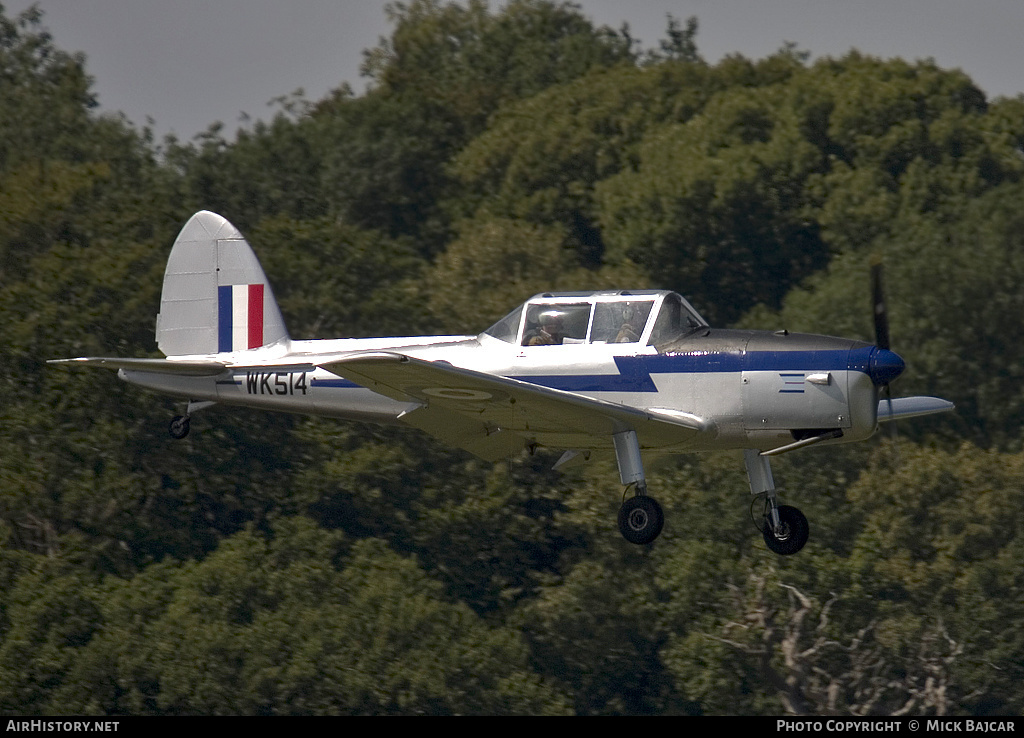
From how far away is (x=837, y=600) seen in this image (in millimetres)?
Result: 27234

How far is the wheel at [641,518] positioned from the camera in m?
14.5

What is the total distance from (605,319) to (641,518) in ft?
5.44

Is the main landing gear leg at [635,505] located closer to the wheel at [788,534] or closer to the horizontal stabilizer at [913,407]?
the wheel at [788,534]

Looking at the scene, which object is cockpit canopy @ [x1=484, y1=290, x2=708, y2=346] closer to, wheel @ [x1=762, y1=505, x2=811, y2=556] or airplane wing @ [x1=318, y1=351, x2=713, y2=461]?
airplane wing @ [x1=318, y1=351, x2=713, y2=461]

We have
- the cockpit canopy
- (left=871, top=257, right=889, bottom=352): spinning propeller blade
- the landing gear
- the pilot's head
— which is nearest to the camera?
(left=871, top=257, right=889, bottom=352): spinning propeller blade

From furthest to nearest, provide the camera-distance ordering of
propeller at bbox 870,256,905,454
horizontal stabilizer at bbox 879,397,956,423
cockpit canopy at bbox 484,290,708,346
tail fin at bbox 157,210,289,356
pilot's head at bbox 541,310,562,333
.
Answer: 1. tail fin at bbox 157,210,289,356
2. horizontal stabilizer at bbox 879,397,956,423
3. pilot's head at bbox 541,310,562,333
4. cockpit canopy at bbox 484,290,708,346
5. propeller at bbox 870,256,905,454

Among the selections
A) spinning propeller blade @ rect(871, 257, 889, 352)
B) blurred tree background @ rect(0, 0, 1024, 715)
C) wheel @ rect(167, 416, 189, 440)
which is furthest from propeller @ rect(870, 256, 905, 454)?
blurred tree background @ rect(0, 0, 1024, 715)

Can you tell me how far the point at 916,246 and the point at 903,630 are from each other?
11.5 meters

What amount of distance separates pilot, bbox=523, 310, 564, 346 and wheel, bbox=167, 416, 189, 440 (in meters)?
4.56

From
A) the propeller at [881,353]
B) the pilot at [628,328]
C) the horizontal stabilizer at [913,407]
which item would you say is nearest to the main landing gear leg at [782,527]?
the propeller at [881,353]

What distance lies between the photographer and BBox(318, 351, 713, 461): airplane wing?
13.3 metres

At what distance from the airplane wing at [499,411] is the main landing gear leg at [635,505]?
0.13 metres

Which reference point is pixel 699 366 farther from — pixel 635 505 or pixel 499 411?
pixel 499 411

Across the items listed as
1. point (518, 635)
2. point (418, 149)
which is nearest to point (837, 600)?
point (518, 635)
